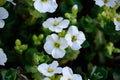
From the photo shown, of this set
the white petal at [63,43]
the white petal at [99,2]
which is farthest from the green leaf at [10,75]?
the white petal at [99,2]

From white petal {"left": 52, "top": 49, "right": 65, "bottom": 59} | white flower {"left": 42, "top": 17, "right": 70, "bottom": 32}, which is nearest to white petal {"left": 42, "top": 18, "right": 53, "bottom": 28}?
white flower {"left": 42, "top": 17, "right": 70, "bottom": 32}

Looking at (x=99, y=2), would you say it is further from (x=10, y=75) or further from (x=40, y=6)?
(x=10, y=75)

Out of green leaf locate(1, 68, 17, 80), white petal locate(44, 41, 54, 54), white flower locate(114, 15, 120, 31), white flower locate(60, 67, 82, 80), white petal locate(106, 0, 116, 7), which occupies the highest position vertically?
white petal locate(106, 0, 116, 7)

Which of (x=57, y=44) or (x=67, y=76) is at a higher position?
(x=57, y=44)

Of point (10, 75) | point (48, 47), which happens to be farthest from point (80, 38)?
point (10, 75)

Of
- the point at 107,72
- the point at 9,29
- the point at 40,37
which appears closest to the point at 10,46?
the point at 9,29

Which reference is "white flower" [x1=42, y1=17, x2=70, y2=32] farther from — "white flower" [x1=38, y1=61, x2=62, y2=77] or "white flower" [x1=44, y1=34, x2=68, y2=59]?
"white flower" [x1=38, y1=61, x2=62, y2=77]

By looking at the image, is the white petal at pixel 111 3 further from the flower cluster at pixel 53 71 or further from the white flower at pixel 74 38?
the flower cluster at pixel 53 71
